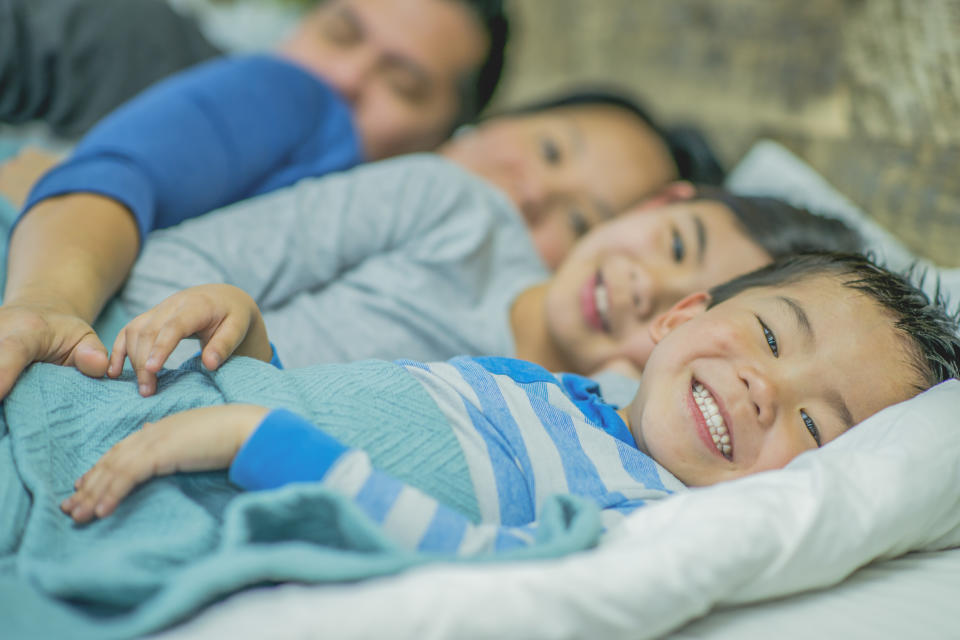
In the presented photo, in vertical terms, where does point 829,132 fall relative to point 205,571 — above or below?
above

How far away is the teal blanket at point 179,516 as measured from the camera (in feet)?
1.39

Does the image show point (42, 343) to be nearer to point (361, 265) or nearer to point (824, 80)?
point (361, 265)

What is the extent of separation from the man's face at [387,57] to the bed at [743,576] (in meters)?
1.09

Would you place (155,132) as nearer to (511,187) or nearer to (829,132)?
(511,187)

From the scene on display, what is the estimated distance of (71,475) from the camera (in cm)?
56

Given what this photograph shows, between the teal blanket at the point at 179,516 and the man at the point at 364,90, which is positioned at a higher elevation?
the man at the point at 364,90

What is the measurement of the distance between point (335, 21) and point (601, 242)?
80cm

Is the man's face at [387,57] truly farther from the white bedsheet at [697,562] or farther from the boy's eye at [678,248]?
the white bedsheet at [697,562]

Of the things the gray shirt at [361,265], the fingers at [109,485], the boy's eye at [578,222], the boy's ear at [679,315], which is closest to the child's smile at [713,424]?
the boy's ear at [679,315]

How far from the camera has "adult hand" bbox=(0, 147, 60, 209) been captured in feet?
3.58

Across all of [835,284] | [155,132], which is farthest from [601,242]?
[155,132]

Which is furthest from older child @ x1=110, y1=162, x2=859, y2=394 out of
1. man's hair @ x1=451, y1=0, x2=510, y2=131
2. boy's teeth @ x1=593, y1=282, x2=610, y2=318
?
man's hair @ x1=451, y1=0, x2=510, y2=131

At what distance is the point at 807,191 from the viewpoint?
4.24 feet

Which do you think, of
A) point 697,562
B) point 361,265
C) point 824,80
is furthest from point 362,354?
point 824,80
